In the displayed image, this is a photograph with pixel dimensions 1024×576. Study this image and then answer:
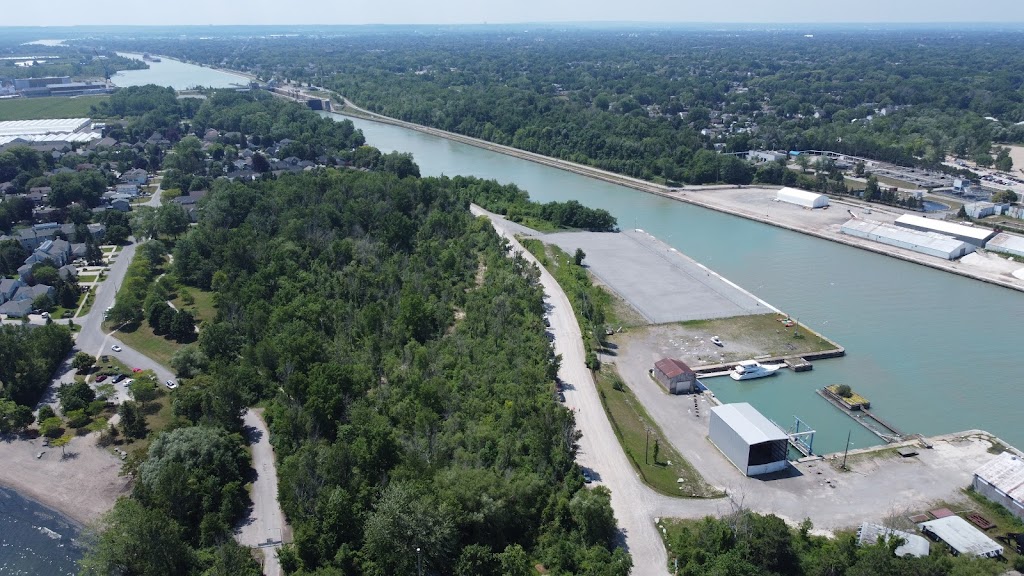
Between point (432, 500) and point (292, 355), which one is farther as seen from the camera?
point (292, 355)

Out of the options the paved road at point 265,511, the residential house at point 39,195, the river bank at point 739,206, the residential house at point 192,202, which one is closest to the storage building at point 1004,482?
the paved road at point 265,511

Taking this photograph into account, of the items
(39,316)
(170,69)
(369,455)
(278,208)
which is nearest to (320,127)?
(278,208)

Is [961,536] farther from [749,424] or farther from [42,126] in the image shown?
[42,126]

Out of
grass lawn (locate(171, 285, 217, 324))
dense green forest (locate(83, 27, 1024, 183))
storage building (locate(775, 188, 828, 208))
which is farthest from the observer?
dense green forest (locate(83, 27, 1024, 183))

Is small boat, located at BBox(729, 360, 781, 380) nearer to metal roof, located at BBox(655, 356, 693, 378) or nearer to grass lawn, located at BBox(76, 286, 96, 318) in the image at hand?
metal roof, located at BBox(655, 356, 693, 378)

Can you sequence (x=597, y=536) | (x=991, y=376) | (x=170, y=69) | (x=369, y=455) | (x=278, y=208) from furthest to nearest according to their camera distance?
1. (x=170, y=69)
2. (x=278, y=208)
3. (x=991, y=376)
4. (x=369, y=455)
5. (x=597, y=536)

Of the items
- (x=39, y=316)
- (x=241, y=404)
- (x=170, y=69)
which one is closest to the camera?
(x=241, y=404)

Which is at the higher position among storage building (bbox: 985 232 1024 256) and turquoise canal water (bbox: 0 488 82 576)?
storage building (bbox: 985 232 1024 256)

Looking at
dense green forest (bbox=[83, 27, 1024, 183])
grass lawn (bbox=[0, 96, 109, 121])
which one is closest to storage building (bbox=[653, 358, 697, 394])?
dense green forest (bbox=[83, 27, 1024, 183])

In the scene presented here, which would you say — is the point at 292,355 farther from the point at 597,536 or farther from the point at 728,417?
the point at 728,417
